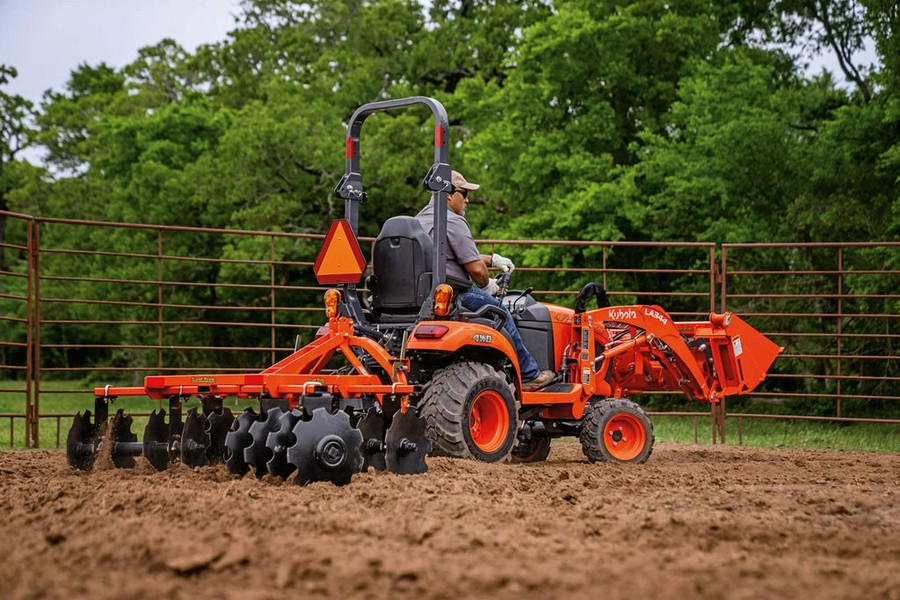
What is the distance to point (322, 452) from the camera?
6.68 metres

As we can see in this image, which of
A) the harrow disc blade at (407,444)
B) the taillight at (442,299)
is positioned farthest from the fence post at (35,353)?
the harrow disc blade at (407,444)

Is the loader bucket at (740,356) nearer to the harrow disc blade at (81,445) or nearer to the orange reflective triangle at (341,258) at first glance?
the orange reflective triangle at (341,258)

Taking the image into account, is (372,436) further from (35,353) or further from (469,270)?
(35,353)

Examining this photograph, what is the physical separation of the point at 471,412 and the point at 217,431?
5.41ft

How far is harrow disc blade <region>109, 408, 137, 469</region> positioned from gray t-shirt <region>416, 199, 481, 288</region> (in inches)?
92.1

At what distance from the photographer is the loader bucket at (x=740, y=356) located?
1004 centimetres

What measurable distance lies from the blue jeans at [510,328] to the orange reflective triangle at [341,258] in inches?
30.1

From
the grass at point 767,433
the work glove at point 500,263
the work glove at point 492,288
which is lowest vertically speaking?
the grass at point 767,433

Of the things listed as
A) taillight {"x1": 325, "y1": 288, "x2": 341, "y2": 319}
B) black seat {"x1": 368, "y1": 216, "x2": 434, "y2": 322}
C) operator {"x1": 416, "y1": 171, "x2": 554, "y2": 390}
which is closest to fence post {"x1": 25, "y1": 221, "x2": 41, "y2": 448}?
Answer: taillight {"x1": 325, "y1": 288, "x2": 341, "y2": 319}

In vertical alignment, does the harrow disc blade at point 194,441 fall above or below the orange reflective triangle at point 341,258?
below

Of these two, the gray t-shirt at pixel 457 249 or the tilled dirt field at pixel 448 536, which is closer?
the tilled dirt field at pixel 448 536

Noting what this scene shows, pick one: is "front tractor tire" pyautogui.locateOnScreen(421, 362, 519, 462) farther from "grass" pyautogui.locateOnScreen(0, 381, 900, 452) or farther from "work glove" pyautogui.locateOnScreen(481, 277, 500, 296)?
"grass" pyautogui.locateOnScreen(0, 381, 900, 452)

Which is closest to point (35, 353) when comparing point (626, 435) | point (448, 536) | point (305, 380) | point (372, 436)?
point (305, 380)

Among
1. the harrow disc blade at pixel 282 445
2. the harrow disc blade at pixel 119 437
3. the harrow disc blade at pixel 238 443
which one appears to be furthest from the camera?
the harrow disc blade at pixel 119 437
